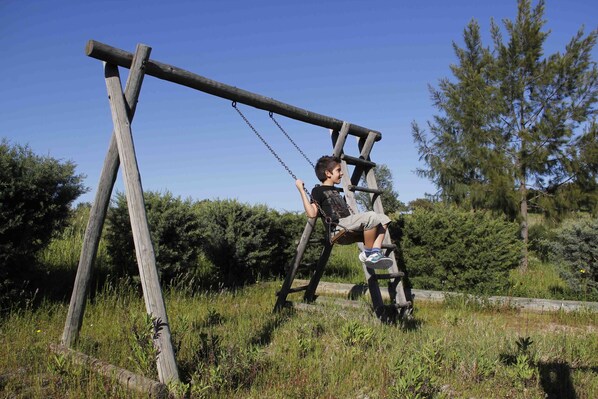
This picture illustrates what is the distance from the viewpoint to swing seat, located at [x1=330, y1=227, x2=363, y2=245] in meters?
5.00

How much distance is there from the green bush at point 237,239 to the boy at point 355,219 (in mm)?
3588

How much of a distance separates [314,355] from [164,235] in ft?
13.1

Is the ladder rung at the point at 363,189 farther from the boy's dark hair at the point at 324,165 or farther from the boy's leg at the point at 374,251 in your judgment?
the boy's leg at the point at 374,251

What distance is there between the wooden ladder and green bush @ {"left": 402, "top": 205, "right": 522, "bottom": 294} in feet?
7.07

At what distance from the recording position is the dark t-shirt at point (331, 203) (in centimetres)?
508

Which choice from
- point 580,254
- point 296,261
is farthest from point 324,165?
point 580,254

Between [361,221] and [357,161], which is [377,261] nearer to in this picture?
[361,221]

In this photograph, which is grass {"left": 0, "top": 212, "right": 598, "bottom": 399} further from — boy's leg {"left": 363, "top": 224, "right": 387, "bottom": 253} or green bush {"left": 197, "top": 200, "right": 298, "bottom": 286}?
green bush {"left": 197, "top": 200, "right": 298, "bottom": 286}

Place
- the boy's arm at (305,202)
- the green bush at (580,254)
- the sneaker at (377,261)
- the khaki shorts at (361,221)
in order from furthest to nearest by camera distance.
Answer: the green bush at (580,254) → the boy's arm at (305,202) → the khaki shorts at (361,221) → the sneaker at (377,261)

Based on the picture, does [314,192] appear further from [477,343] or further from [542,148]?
[542,148]

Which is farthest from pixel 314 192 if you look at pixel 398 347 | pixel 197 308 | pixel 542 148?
pixel 542 148

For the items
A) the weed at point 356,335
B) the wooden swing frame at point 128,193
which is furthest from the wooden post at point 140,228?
the weed at point 356,335

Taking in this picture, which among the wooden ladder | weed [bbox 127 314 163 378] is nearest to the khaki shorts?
the wooden ladder

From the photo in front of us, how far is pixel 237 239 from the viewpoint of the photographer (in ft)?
28.6
